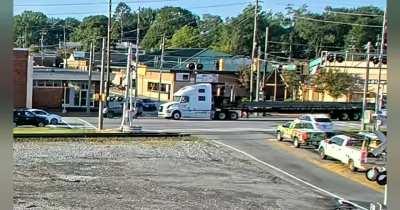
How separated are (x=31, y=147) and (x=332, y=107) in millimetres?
10435

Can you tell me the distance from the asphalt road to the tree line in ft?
6.72

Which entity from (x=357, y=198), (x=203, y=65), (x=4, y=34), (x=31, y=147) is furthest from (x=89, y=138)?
(x=4, y=34)

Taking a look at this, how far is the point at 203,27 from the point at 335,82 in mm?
4614

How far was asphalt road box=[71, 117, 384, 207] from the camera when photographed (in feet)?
26.8

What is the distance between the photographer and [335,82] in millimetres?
15242

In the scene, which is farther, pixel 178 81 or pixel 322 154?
pixel 178 81

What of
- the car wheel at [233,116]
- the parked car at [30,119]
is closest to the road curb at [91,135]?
the parked car at [30,119]

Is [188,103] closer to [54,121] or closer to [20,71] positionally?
[54,121]

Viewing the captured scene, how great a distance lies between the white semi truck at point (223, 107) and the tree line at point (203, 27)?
320cm

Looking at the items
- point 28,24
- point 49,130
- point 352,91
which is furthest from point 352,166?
point 49,130

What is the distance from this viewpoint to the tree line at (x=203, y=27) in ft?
15.2

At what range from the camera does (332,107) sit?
18234 millimetres

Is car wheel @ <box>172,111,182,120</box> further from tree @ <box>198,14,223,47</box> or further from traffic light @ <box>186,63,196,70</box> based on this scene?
tree @ <box>198,14,223,47</box>

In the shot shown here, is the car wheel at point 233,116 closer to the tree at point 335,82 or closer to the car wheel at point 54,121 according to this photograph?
the tree at point 335,82
